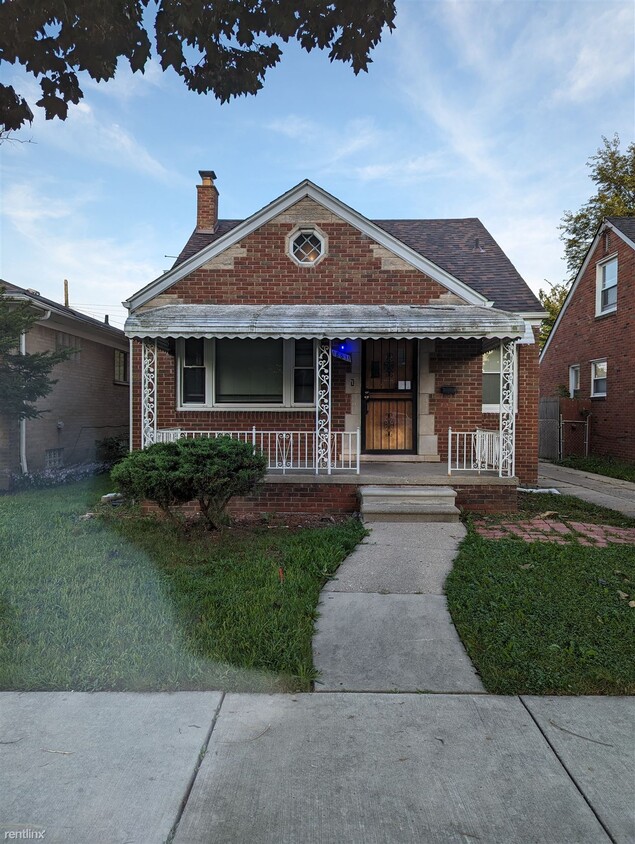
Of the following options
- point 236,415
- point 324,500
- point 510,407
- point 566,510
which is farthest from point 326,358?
point 566,510

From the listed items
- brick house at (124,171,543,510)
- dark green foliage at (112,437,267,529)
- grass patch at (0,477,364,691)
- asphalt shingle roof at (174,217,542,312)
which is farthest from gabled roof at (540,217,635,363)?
dark green foliage at (112,437,267,529)

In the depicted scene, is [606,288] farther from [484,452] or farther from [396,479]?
[396,479]

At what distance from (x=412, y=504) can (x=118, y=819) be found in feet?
18.8

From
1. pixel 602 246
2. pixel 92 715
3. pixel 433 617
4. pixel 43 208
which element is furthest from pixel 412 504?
pixel 602 246

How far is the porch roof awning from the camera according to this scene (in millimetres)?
7957

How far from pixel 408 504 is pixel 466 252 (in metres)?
7.32

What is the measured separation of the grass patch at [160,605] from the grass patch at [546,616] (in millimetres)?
1208

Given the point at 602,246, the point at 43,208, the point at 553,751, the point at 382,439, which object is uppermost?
the point at 602,246

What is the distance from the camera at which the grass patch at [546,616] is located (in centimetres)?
320

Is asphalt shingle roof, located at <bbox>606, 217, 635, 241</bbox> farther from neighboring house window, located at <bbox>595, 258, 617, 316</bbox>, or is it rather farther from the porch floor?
the porch floor

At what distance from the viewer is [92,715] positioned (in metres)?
2.86

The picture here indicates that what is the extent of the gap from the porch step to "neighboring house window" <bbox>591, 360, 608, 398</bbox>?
10.8 metres

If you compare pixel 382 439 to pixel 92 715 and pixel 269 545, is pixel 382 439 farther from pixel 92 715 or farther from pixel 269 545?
pixel 92 715

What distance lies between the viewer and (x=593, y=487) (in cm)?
1112
